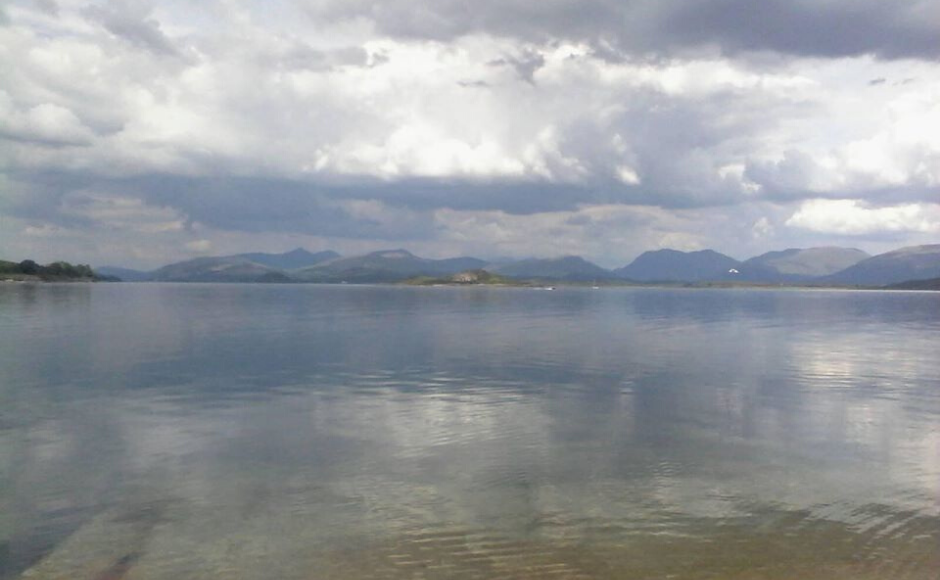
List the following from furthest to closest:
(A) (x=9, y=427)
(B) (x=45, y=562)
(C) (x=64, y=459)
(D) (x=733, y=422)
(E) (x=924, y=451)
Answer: (D) (x=733, y=422)
(A) (x=9, y=427)
(E) (x=924, y=451)
(C) (x=64, y=459)
(B) (x=45, y=562)

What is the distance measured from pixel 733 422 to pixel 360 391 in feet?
73.0

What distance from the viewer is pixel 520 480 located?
2511cm

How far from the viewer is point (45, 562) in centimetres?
1798

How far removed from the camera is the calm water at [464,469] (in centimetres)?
1842

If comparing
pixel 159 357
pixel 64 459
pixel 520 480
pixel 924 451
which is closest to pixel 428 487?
pixel 520 480

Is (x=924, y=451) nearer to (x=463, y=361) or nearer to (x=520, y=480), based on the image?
(x=520, y=480)

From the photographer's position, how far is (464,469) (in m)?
26.4

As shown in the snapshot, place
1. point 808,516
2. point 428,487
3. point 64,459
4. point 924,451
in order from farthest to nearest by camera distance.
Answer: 1. point 924,451
2. point 64,459
3. point 428,487
4. point 808,516

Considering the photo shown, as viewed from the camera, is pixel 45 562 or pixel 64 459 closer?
pixel 45 562

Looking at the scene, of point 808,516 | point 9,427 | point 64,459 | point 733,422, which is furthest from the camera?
point 733,422

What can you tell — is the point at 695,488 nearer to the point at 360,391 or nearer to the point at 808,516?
the point at 808,516

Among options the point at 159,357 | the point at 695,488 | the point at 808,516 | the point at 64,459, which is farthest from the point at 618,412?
the point at 159,357

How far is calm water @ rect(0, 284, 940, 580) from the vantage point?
1842 centimetres

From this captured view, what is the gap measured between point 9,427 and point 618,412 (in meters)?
31.0
